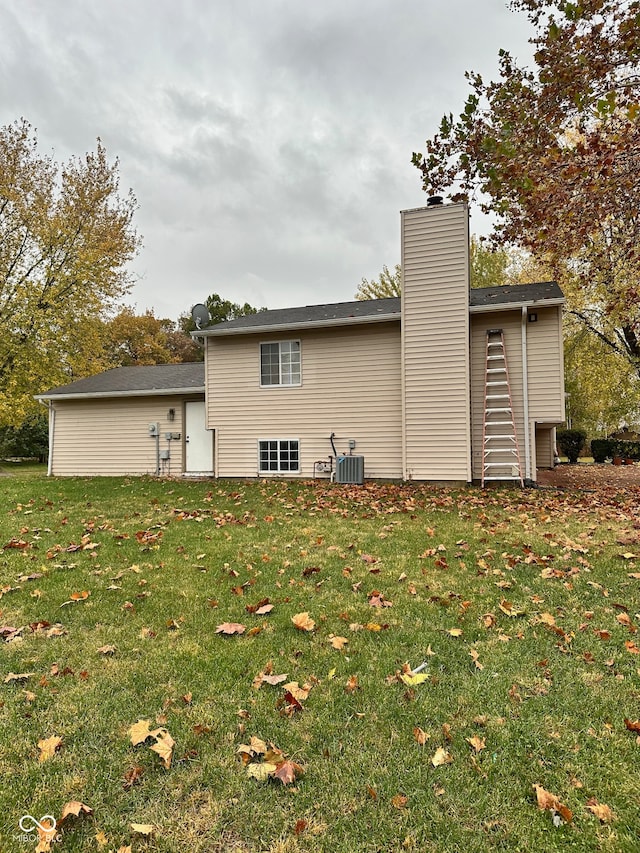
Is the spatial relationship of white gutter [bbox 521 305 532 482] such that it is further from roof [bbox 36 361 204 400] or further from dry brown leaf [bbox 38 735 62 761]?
dry brown leaf [bbox 38 735 62 761]

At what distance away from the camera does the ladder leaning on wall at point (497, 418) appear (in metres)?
10.2

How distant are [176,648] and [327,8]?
11333mm

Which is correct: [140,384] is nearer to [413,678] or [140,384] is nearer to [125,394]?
[125,394]

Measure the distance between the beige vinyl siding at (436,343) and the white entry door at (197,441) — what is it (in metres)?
5.76

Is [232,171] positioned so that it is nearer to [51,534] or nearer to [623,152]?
[623,152]

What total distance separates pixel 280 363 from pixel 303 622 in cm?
934

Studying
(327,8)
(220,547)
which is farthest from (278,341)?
(220,547)

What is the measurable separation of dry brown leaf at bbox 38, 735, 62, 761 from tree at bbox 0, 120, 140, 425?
1636 centimetres

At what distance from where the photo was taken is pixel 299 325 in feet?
37.4

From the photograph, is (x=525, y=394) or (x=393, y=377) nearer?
(x=525, y=394)

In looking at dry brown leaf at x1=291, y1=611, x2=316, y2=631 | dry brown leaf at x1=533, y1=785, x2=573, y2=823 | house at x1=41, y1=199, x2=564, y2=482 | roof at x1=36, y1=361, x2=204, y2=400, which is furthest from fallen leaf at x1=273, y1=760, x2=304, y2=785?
roof at x1=36, y1=361, x2=204, y2=400

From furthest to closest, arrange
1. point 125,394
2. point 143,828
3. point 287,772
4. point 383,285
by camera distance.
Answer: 1. point 383,285
2. point 125,394
3. point 287,772
4. point 143,828

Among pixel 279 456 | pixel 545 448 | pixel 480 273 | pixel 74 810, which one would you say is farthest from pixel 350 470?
pixel 480 273

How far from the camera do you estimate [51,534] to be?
594 cm
